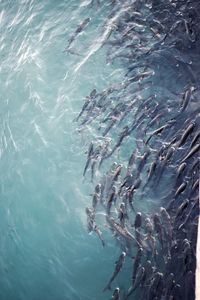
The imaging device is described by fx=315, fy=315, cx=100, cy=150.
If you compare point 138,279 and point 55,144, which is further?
point 55,144

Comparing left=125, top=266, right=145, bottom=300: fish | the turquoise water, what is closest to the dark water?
the turquoise water

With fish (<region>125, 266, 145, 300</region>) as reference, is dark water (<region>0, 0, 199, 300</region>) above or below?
above

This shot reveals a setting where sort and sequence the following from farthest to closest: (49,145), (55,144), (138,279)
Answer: (49,145) < (55,144) < (138,279)

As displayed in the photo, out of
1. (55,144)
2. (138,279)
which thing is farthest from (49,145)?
(138,279)

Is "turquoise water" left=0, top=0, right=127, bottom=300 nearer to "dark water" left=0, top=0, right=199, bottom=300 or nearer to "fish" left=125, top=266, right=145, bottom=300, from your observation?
"dark water" left=0, top=0, right=199, bottom=300

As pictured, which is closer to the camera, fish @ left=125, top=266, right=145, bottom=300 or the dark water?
fish @ left=125, top=266, right=145, bottom=300

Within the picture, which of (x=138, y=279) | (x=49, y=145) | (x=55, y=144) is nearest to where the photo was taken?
(x=138, y=279)

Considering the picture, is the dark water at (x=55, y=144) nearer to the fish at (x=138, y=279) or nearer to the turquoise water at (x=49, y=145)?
the turquoise water at (x=49, y=145)

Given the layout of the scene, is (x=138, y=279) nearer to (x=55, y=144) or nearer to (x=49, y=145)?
(x=55, y=144)
